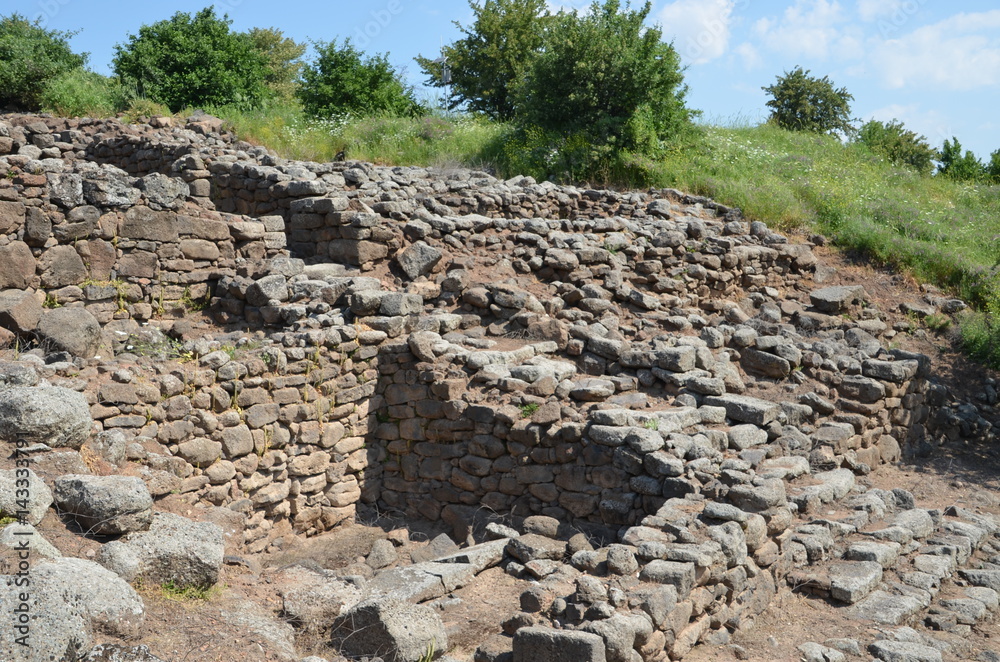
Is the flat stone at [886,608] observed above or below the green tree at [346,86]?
below

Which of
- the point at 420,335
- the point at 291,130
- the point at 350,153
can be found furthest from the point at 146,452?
the point at 291,130

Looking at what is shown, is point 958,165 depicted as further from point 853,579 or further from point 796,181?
point 853,579

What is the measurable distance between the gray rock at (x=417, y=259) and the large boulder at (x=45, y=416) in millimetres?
3942

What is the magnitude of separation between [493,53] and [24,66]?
11.9m

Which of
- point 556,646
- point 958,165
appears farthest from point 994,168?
point 556,646

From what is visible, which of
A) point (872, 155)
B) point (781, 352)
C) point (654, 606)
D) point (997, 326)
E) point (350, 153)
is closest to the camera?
point (654, 606)

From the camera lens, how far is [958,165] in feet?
60.3

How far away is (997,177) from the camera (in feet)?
58.1

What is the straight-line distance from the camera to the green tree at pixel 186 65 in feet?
54.2

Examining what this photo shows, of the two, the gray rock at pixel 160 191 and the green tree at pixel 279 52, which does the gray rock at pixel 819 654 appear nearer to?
the gray rock at pixel 160 191

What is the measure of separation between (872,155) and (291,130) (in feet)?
37.9

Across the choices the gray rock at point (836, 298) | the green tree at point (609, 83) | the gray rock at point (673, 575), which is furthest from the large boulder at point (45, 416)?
the green tree at point (609, 83)

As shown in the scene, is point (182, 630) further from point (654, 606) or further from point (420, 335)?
point (420, 335)

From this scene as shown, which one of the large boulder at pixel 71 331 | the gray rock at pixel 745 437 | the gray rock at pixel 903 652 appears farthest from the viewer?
the gray rock at pixel 745 437
